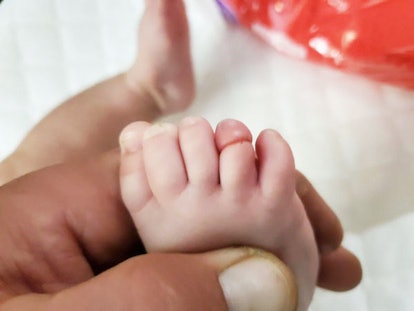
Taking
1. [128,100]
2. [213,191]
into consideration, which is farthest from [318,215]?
[128,100]

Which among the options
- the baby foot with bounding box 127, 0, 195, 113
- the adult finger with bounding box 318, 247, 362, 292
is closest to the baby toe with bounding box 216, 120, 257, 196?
the adult finger with bounding box 318, 247, 362, 292

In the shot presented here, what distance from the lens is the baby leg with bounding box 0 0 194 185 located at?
65 cm

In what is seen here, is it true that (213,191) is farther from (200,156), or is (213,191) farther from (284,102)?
(284,102)

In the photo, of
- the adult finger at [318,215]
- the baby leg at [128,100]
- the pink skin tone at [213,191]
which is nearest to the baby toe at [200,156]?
the pink skin tone at [213,191]

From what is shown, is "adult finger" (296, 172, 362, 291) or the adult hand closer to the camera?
the adult hand

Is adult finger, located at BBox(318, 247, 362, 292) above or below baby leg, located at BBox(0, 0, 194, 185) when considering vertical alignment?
below

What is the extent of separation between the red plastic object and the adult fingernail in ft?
1.18

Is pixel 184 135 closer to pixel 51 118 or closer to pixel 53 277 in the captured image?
pixel 53 277

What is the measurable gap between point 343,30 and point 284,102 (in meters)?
0.09

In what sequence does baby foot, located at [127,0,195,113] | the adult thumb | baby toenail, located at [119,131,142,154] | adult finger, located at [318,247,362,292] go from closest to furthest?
the adult thumb
baby toenail, located at [119,131,142,154]
adult finger, located at [318,247,362,292]
baby foot, located at [127,0,195,113]

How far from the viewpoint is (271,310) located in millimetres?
389

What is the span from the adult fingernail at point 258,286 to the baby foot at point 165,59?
32 cm

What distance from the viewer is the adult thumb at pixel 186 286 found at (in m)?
0.35

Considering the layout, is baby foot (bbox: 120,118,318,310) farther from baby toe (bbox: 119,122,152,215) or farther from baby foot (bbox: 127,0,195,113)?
baby foot (bbox: 127,0,195,113)
